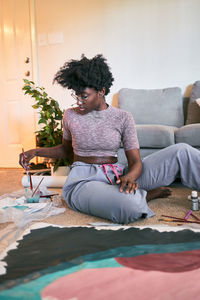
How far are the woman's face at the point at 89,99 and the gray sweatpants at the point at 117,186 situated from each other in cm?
32

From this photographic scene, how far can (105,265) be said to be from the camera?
2.93 feet

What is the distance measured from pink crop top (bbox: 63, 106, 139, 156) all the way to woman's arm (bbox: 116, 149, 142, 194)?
58 mm

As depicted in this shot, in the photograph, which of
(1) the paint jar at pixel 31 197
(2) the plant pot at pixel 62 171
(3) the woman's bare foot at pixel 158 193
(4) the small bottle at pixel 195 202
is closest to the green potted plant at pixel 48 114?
(2) the plant pot at pixel 62 171

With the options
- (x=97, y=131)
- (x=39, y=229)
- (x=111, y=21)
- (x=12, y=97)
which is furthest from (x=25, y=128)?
(x=39, y=229)

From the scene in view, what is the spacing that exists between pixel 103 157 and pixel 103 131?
147 millimetres

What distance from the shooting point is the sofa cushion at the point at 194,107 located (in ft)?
9.08

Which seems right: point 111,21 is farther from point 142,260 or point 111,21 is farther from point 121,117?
point 142,260

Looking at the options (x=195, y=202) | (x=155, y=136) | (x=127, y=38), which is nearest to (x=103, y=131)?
(x=195, y=202)

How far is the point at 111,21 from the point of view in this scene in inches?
130

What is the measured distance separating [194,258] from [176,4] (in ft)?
9.27

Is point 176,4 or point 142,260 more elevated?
point 176,4

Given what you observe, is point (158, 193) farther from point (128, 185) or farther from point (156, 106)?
point (156, 106)

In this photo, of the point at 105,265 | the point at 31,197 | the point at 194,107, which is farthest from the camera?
the point at 194,107

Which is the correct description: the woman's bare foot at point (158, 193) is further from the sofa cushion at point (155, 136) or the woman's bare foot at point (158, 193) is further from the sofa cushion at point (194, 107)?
the sofa cushion at point (194, 107)
